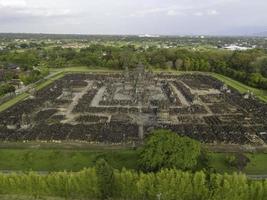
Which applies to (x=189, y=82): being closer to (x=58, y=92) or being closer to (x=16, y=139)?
(x=58, y=92)

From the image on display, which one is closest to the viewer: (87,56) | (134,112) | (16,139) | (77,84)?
(16,139)

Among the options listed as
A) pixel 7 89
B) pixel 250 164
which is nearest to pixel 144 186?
pixel 250 164

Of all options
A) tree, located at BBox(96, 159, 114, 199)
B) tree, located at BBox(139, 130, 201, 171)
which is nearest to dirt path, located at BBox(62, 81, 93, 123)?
tree, located at BBox(139, 130, 201, 171)

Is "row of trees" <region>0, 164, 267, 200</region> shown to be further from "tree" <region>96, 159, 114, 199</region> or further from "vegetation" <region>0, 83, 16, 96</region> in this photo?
"vegetation" <region>0, 83, 16, 96</region>

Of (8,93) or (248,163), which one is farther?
(8,93)

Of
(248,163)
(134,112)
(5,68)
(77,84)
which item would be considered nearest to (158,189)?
(248,163)

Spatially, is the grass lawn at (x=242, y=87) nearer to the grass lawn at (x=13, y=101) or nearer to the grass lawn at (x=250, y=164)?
the grass lawn at (x=250, y=164)
